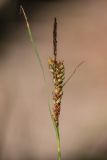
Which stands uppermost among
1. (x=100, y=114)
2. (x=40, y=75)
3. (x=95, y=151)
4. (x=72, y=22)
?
(x=72, y=22)

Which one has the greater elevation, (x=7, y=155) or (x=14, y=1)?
(x=14, y=1)

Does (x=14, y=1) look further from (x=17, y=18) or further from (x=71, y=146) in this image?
(x=71, y=146)

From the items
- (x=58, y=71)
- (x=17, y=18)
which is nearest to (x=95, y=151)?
(x=17, y=18)

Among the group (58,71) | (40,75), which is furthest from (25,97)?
(58,71)

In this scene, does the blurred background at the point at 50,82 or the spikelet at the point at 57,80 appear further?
the blurred background at the point at 50,82

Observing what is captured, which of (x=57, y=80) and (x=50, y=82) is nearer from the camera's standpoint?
(x=57, y=80)

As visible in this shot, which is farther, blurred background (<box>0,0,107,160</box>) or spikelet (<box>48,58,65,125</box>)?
blurred background (<box>0,0,107,160</box>)

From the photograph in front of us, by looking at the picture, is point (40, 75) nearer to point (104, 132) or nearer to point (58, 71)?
point (104, 132)

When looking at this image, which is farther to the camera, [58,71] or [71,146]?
[71,146]
